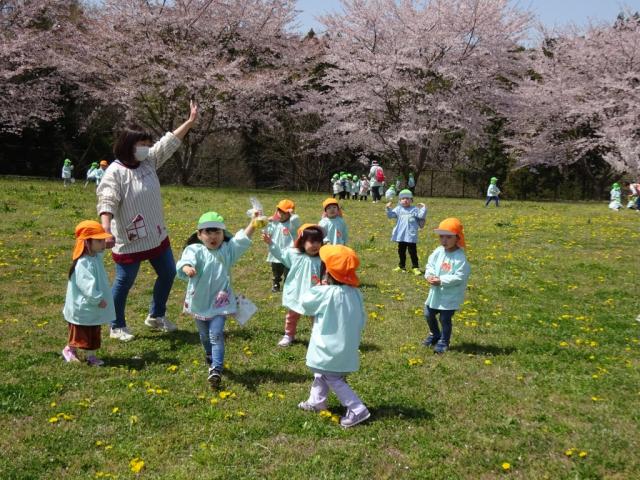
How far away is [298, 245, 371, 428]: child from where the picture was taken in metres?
4.75

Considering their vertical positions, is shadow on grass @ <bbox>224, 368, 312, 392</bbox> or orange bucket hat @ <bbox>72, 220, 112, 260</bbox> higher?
orange bucket hat @ <bbox>72, 220, 112, 260</bbox>

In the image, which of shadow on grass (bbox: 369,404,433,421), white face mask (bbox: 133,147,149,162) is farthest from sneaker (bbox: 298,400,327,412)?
white face mask (bbox: 133,147,149,162)

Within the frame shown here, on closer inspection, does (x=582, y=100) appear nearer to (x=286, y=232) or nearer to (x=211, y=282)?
(x=286, y=232)

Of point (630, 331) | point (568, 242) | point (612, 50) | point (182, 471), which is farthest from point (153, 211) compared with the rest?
point (612, 50)

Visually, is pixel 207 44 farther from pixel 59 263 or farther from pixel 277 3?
pixel 59 263

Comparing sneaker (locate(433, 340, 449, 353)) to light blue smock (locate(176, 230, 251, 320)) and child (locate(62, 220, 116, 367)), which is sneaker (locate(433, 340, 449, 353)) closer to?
light blue smock (locate(176, 230, 251, 320))

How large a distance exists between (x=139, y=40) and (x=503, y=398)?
96.4ft

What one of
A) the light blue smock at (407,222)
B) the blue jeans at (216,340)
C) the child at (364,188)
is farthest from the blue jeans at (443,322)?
the child at (364,188)

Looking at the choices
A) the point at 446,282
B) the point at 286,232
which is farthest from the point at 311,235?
the point at 286,232

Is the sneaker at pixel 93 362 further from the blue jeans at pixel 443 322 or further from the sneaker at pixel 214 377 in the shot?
the blue jeans at pixel 443 322

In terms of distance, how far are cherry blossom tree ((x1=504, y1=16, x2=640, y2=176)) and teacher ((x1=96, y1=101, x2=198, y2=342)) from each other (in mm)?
28059

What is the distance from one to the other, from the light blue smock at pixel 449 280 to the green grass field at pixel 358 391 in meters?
0.57

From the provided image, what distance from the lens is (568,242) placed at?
15.0m

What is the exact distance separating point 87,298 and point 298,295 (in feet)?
6.93
